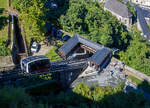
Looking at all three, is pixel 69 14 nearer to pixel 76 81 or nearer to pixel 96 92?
pixel 76 81

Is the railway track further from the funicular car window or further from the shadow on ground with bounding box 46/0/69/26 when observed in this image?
the shadow on ground with bounding box 46/0/69/26

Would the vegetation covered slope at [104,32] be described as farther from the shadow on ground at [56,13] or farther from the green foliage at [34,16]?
the green foliage at [34,16]

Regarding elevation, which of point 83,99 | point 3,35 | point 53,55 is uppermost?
point 3,35

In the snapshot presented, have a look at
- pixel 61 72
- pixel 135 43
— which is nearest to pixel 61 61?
pixel 61 72

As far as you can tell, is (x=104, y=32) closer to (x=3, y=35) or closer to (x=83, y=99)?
(x=3, y=35)

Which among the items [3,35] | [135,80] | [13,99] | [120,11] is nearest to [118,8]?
[120,11]

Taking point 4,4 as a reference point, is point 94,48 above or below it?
below
